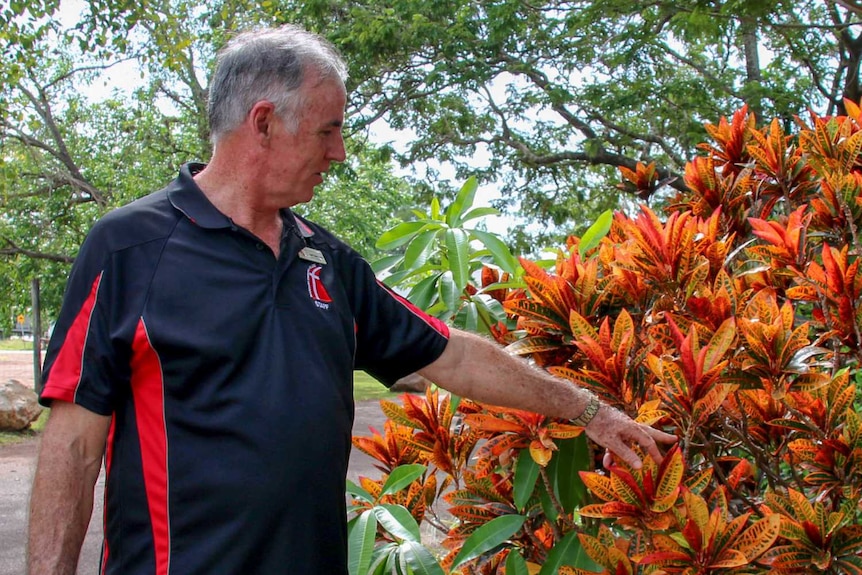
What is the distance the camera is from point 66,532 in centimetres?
161

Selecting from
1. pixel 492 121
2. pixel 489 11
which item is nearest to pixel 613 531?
pixel 489 11

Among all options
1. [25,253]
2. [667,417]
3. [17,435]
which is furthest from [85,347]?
[25,253]

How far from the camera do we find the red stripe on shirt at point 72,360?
1.61 m

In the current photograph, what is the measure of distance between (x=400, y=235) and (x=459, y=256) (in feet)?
0.87

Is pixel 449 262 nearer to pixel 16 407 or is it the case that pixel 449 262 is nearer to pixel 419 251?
pixel 419 251

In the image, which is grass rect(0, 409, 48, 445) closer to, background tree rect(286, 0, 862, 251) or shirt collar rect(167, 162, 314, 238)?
background tree rect(286, 0, 862, 251)

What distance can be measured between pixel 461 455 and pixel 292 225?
0.91 meters

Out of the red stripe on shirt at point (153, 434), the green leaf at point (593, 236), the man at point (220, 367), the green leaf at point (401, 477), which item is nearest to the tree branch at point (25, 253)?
the green leaf at point (593, 236)

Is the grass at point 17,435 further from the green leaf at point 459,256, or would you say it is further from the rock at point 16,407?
the green leaf at point 459,256

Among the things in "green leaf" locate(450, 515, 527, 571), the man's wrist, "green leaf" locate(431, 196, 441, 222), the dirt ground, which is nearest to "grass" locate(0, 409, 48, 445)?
the dirt ground

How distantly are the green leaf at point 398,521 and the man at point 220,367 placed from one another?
14.1 inches

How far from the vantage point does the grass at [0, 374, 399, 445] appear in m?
11.2

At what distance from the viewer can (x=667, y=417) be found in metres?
2.11

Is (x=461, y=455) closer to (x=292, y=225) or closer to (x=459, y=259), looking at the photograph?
(x=459, y=259)
